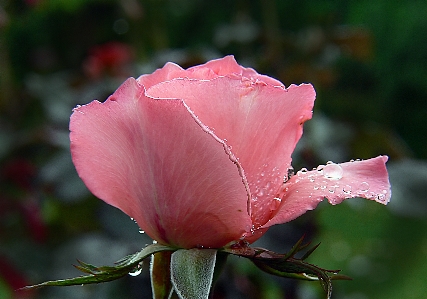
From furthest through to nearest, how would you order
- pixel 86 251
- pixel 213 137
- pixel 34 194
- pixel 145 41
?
pixel 145 41, pixel 34 194, pixel 86 251, pixel 213 137

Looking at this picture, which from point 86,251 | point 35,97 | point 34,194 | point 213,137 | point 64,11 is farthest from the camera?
point 64,11

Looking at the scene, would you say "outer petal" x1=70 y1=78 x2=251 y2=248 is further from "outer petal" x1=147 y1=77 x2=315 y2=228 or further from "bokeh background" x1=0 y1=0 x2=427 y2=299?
"bokeh background" x1=0 y1=0 x2=427 y2=299

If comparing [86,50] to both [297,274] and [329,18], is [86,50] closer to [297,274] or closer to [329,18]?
[329,18]

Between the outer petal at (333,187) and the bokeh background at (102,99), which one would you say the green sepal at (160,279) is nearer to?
the outer petal at (333,187)

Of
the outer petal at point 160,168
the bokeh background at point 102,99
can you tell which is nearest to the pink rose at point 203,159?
the outer petal at point 160,168

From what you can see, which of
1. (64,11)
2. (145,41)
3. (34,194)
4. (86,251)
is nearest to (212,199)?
(86,251)

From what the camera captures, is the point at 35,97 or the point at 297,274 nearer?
the point at 297,274

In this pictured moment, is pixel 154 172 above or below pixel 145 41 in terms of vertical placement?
above
